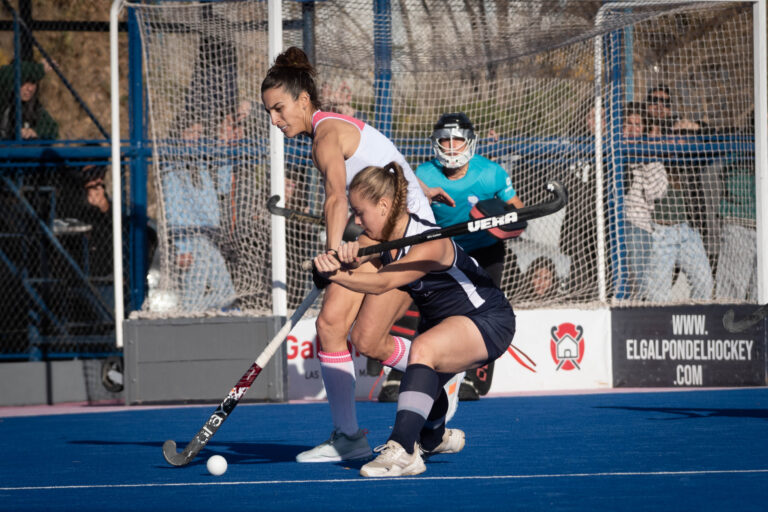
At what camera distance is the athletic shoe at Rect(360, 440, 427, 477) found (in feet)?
12.5

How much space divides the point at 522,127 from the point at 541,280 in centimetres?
119

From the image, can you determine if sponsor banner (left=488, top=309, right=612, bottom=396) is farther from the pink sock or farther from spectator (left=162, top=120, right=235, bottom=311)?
the pink sock

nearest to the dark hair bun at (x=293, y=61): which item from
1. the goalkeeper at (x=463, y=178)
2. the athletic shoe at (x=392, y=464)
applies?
the athletic shoe at (x=392, y=464)

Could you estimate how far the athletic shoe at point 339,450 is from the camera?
4.35 meters

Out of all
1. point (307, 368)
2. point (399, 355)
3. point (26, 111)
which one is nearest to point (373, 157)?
point (399, 355)

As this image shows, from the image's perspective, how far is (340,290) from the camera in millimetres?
4445

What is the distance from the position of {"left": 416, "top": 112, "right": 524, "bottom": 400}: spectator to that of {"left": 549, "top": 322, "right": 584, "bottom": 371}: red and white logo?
146 cm

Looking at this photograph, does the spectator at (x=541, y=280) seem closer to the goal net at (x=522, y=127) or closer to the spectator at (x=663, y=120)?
the goal net at (x=522, y=127)

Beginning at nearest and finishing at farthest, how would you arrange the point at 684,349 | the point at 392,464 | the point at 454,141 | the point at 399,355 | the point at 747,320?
the point at 392,464 → the point at 399,355 → the point at 747,320 → the point at 454,141 → the point at 684,349

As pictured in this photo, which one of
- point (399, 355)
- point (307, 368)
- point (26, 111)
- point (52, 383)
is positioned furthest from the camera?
point (26, 111)

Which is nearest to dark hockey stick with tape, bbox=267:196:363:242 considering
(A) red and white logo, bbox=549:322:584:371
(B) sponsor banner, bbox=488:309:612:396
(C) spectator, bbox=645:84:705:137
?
(B) sponsor banner, bbox=488:309:612:396

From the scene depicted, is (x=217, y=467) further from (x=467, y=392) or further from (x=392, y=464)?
(x=467, y=392)

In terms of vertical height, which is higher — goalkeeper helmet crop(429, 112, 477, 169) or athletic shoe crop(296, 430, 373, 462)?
goalkeeper helmet crop(429, 112, 477, 169)

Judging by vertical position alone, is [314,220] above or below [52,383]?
above
